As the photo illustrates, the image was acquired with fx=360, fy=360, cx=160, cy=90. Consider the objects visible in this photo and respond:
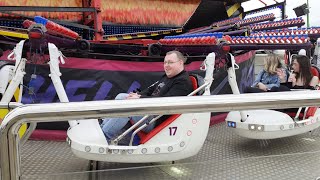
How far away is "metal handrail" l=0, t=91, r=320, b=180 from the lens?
1213 millimetres

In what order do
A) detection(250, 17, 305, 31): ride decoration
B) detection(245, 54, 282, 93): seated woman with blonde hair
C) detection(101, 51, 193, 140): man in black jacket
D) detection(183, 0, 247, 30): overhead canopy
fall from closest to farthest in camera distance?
detection(101, 51, 193, 140): man in black jacket → detection(245, 54, 282, 93): seated woman with blonde hair → detection(250, 17, 305, 31): ride decoration → detection(183, 0, 247, 30): overhead canopy

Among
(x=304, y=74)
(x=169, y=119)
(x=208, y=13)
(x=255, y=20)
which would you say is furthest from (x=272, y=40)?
(x=208, y=13)

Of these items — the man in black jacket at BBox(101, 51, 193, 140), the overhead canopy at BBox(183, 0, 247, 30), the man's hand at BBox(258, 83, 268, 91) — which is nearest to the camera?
the man in black jacket at BBox(101, 51, 193, 140)

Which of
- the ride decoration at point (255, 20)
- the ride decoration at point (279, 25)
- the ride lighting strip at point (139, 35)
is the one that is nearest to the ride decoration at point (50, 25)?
the ride lighting strip at point (139, 35)

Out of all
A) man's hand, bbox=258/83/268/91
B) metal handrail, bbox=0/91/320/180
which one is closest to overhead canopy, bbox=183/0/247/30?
man's hand, bbox=258/83/268/91

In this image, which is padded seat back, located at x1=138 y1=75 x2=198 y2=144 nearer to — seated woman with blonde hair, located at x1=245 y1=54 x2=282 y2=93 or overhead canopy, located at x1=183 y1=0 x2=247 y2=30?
seated woman with blonde hair, located at x1=245 y1=54 x2=282 y2=93

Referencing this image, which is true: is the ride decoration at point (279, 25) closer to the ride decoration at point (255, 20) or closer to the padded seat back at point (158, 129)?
the ride decoration at point (255, 20)

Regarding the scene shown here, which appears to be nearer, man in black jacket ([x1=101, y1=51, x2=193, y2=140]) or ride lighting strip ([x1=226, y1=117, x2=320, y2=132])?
man in black jacket ([x1=101, y1=51, x2=193, y2=140])

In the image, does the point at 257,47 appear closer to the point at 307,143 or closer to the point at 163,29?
the point at 307,143

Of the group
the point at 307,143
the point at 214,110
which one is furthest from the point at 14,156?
the point at 307,143

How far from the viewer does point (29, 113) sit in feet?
3.95

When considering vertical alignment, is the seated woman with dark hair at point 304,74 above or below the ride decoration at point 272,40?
below

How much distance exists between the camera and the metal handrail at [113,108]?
121 centimetres

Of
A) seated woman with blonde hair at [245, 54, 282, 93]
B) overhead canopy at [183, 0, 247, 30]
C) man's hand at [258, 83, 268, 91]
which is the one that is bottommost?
man's hand at [258, 83, 268, 91]
